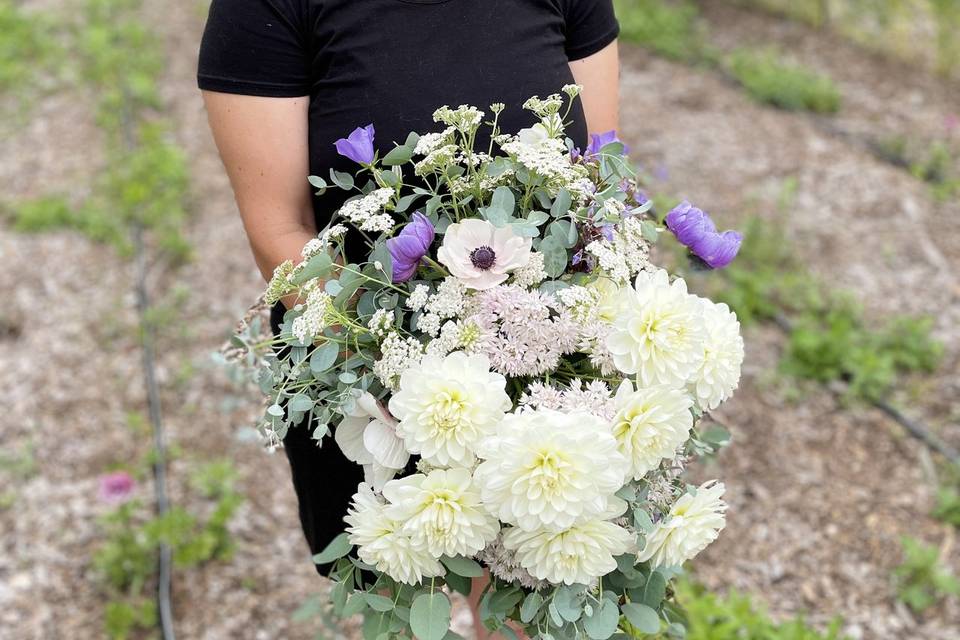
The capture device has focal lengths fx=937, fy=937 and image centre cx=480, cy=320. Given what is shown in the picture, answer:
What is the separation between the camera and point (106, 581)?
9.40ft

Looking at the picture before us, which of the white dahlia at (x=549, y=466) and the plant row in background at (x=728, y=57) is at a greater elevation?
the white dahlia at (x=549, y=466)

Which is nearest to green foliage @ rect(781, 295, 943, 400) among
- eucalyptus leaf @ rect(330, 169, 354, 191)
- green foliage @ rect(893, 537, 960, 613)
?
green foliage @ rect(893, 537, 960, 613)

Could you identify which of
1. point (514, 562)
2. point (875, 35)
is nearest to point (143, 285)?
point (514, 562)

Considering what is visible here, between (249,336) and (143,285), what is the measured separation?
2.77 m

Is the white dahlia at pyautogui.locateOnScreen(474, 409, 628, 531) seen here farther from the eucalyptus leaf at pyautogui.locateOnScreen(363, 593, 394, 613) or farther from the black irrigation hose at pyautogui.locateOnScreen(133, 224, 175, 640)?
the black irrigation hose at pyautogui.locateOnScreen(133, 224, 175, 640)

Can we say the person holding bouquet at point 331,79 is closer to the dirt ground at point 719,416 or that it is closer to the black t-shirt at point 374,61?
the black t-shirt at point 374,61

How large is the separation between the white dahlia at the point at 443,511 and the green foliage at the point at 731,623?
1.26m

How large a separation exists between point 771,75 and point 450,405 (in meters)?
5.30

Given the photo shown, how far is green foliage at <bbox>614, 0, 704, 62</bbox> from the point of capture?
21.2ft

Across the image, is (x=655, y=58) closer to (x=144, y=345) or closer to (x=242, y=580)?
(x=144, y=345)

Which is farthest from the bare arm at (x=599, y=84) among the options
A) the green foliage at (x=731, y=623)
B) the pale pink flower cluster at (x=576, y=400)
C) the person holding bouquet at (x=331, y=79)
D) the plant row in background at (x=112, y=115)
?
the plant row in background at (x=112, y=115)

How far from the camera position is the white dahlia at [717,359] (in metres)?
1.18

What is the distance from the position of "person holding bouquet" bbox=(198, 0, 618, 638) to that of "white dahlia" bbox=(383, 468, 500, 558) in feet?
1.73

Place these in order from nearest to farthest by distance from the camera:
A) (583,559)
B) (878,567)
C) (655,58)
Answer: (583,559) < (878,567) < (655,58)
